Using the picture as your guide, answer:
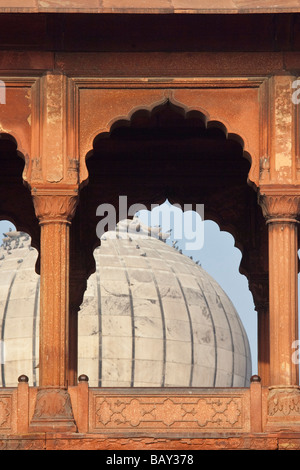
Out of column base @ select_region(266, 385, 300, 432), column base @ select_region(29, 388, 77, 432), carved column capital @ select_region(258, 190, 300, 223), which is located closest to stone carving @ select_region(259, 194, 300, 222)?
carved column capital @ select_region(258, 190, 300, 223)

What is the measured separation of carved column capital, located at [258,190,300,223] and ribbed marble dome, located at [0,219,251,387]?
23.2 meters

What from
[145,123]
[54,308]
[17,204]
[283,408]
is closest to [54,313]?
[54,308]

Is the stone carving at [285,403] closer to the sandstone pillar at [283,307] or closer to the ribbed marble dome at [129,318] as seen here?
the sandstone pillar at [283,307]

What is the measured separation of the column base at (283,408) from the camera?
22594 mm

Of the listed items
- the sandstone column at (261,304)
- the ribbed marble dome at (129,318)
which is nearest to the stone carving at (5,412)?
the sandstone column at (261,304)

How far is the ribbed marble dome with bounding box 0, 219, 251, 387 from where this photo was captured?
154 ft

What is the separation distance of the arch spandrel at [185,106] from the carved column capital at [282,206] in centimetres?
38

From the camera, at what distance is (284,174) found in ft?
76.9

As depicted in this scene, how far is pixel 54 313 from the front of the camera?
23000 mm

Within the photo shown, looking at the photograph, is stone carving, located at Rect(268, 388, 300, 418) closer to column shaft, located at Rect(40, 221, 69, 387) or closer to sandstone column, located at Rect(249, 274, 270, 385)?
column shaft, located at Rect(40, 221, 69, 387)

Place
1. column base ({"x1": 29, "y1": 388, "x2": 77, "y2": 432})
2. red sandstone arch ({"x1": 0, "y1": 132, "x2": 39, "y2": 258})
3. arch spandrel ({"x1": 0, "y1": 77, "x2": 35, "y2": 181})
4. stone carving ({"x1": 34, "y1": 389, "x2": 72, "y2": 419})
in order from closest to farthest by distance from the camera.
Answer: column base ({"x1": 29, "y1": 388, "x2": 77, "y2": 432}) < stone carving ({"x1": 34, "y1": 389, "x2": 72, "y2": 419}) < arch spandrel ({"x1": 0, "y1": 77, "x2": 35, "y2": 181}) < red sandstone arch ({"x1": 0, "y1": 132, "x2": 39, "y2": 258})
